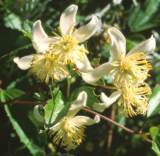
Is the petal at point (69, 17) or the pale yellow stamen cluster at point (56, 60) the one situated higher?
the petal at point (69, 17)

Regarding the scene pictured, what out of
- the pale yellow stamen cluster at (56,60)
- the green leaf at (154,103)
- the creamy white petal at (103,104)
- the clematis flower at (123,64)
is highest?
the pale yellow stamen cluster at (56,60)

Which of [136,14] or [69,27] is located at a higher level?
[69,27]

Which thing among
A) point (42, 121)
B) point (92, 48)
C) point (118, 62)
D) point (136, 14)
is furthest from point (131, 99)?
point (136, 14)

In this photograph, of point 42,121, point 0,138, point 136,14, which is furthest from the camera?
point 136,14

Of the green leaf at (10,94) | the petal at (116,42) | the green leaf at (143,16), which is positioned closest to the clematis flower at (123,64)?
the petal at (116,42)

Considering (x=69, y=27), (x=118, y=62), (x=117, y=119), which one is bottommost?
(x=117, y=119)

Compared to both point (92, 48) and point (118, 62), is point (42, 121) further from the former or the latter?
point (92, 48)

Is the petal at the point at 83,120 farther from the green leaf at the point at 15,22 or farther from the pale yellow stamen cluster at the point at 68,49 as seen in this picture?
the green leaf at the point at 15,22
